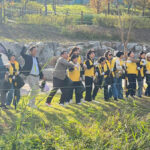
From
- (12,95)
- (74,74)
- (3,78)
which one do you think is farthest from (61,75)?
(3,78)

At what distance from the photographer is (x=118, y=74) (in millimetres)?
9867

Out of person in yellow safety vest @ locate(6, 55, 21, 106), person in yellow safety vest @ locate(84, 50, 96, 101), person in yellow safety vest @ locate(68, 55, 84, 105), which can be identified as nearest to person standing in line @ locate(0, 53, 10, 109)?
person in yellow safety vest @ locate(6, 55, 21, 106)

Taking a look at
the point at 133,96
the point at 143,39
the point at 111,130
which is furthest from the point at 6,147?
the point at 143,39

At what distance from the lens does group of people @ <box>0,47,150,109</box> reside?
8.12 metres

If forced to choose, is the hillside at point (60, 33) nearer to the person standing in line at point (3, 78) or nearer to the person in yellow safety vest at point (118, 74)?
the person in yellow safety vest at point (118, 74)

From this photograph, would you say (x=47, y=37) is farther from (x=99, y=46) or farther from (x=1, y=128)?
(x=1, y=128)

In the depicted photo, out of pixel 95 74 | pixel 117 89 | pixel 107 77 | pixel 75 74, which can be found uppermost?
pixel 75 74

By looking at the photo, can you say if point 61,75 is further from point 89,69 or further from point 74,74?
point 89,69

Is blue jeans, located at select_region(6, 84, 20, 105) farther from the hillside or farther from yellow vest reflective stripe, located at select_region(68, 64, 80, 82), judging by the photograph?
the hillside

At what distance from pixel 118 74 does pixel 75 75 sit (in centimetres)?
159

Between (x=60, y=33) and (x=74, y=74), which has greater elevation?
(x=60, y=33)

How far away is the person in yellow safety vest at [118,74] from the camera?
9641mm

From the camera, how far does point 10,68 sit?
810cm

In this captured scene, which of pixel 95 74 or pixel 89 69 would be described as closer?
pixel 89 69
